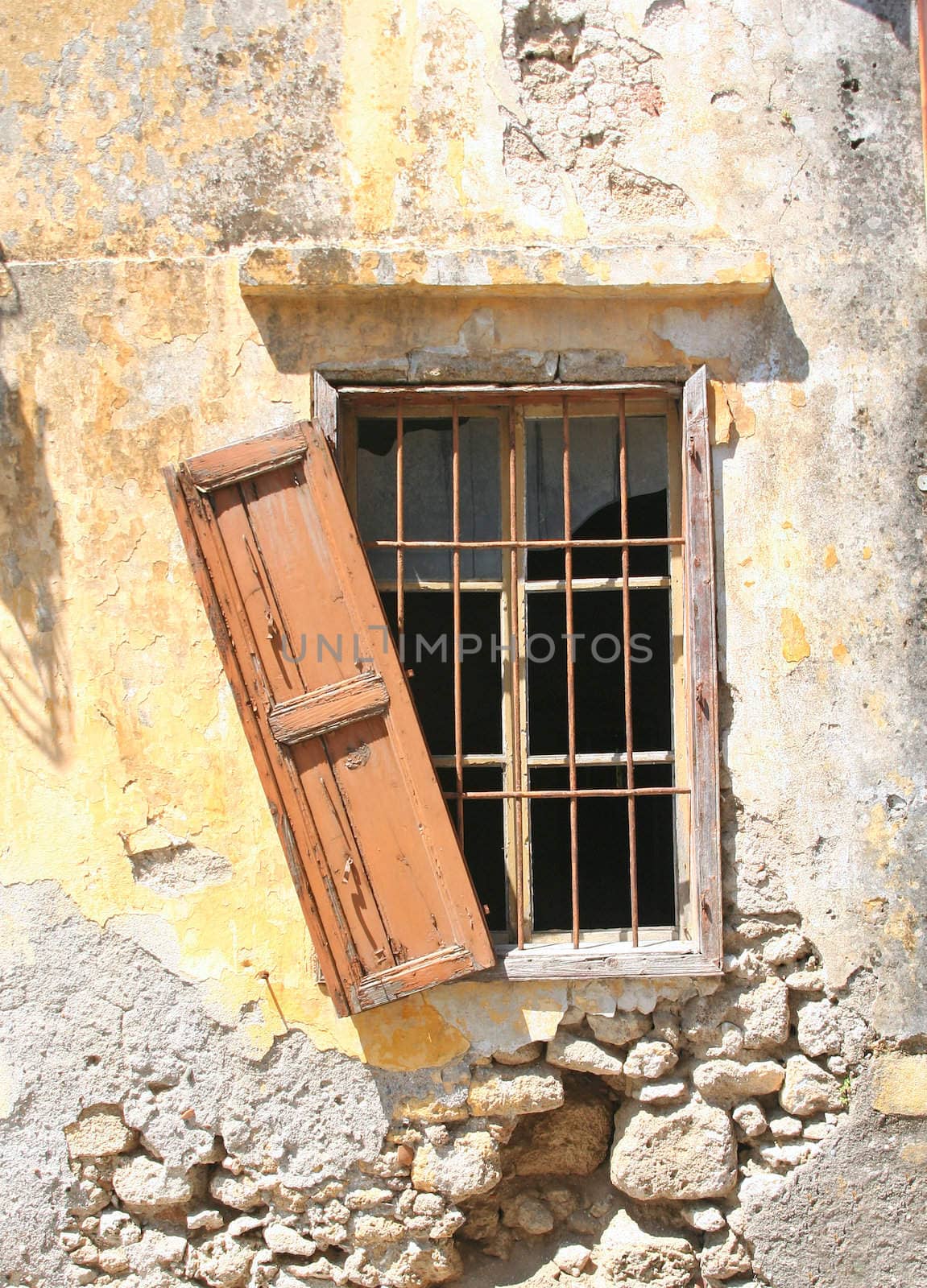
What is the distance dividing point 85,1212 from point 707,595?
8.39 ft

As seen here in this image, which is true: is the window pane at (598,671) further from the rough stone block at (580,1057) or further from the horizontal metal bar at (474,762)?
the rough stone block at (580,1057)

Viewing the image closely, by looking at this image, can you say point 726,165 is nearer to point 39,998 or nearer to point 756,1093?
point 756,1093

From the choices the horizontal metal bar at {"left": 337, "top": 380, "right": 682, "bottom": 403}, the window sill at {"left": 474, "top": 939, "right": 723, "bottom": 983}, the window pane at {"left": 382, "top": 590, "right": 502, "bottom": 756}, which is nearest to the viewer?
the window sill at {"left": 474, "top": 939, "right": 723, "bottom": 983}

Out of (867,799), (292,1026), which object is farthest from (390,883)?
(867,799)

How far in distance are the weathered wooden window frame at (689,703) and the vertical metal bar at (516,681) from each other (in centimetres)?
14

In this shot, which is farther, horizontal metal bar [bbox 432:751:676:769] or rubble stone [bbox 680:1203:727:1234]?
horizontal metal bar [bbox 432:751:676:769]

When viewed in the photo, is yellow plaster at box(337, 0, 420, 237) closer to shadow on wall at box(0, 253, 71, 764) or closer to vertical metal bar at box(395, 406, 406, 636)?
vertical metal bar at box(395, 406, 406, 636)

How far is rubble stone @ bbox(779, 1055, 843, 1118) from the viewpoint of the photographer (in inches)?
105

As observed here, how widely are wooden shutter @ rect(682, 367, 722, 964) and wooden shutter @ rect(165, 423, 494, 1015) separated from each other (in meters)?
0.66

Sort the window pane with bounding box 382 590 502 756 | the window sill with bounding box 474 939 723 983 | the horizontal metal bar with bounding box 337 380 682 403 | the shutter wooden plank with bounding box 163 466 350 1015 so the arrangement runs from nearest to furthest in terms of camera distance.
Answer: the shutter wooden plank with bounding box 163 466 350 1015 < the window sill with bounding box 474 939 723 983 < the horizontal metal bar with bounding box 337 380 682 403 < the window pane with bounding box 382 590 502 756

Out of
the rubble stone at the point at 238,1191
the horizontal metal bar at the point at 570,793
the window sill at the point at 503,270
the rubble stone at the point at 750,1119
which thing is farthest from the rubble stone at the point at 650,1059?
the window sill at the point at 503,270

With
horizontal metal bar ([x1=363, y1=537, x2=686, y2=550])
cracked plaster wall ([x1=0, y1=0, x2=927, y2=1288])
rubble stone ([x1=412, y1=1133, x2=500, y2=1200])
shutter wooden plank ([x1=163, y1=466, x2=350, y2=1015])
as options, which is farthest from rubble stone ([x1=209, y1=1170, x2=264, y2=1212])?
horizontal metal bar ([x1=363, y1=537, x2=686, y2=550])

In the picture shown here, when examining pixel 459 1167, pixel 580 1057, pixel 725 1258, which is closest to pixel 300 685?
pixel 580 1057

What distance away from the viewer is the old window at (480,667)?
256 centimetres
